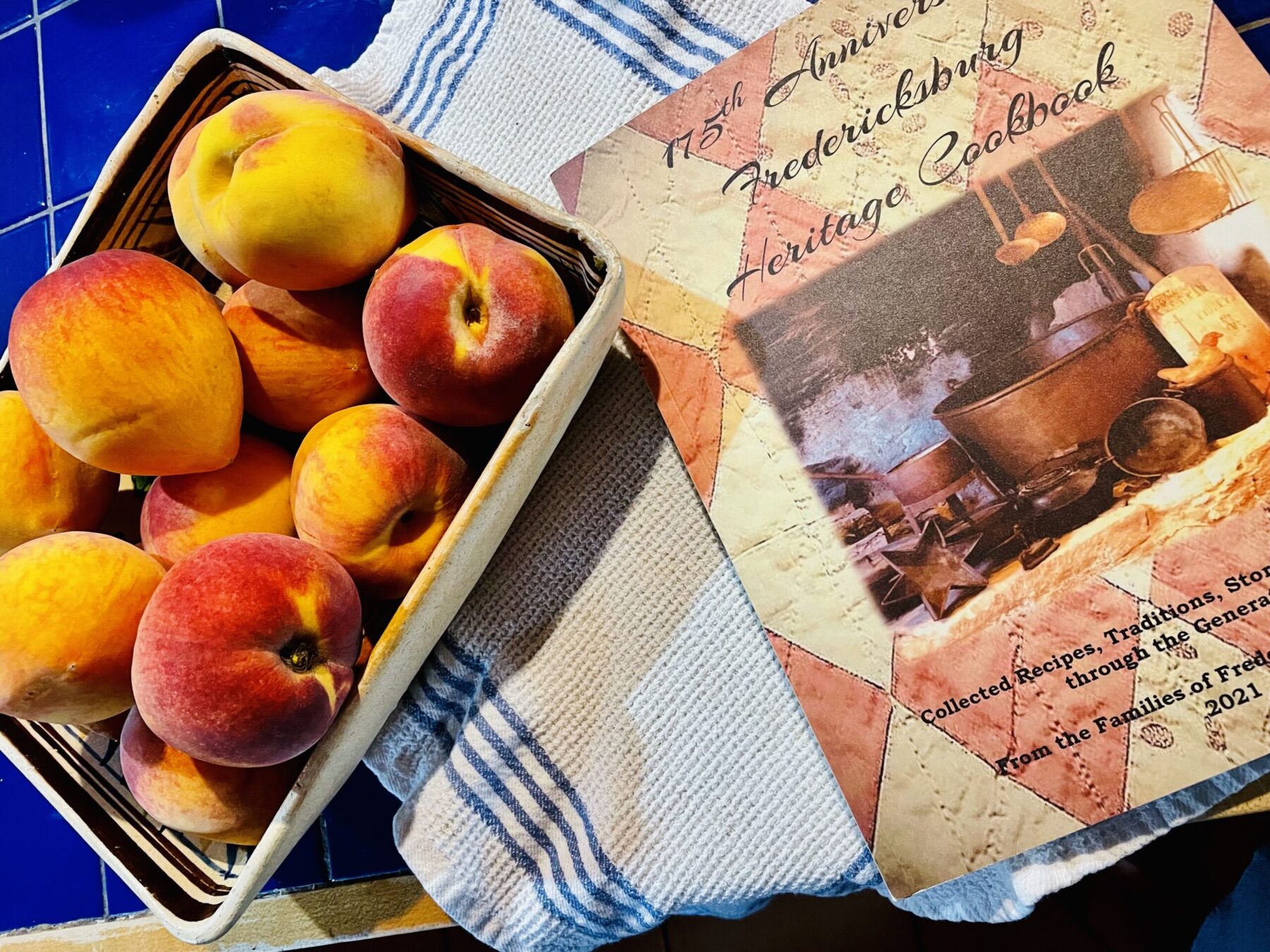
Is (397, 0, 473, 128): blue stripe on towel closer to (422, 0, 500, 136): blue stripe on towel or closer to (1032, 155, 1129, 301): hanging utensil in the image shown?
(422, 0, 500, 136): blue stripe on towel

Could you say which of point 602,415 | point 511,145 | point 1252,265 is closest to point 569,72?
point 511,145

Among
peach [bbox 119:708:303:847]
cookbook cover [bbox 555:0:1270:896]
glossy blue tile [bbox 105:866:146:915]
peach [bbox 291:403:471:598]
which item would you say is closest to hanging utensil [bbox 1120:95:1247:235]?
cookbook cover [bbox 555:0:1270:896]

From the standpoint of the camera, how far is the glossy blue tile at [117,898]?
20.9 inches

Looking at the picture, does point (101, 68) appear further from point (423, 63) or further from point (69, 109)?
point (423, 63)

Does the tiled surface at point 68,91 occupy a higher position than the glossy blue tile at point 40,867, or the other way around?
the tiled surface at point 68,91

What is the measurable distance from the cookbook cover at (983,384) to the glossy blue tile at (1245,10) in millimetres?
47

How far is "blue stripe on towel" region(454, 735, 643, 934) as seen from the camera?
41 centimetres

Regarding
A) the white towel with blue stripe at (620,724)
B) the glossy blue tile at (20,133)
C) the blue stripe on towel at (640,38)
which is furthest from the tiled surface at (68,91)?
the white towel with blue stripe at (620,724)

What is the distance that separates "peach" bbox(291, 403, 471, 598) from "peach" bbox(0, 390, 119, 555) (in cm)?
10

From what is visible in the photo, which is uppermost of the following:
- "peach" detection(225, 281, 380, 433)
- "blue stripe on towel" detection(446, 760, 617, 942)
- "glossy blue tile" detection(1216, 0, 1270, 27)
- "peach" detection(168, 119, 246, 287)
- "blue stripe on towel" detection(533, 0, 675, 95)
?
"glossy blue tile" detection(1216, 0, 1270, 27)

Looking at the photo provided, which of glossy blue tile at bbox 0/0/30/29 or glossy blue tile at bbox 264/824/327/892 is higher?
glossy blue tile at bbox 0/0/30/29

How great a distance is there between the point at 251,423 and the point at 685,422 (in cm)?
Result: 21

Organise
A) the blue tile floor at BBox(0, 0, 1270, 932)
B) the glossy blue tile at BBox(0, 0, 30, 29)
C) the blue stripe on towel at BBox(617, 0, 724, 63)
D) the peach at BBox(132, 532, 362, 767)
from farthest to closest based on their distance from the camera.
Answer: the glossy blue tile at BBox(0, 0, 30, 29)
the blue tile floor at BBox(0, 0, 1270, 932)
the blue stripe on towel at BBox(617, 0, 724, 63)
the peach at BBox(132, 532, 362, 767)

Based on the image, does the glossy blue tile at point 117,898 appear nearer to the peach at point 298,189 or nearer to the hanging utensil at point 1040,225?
the peach at point 298,189
